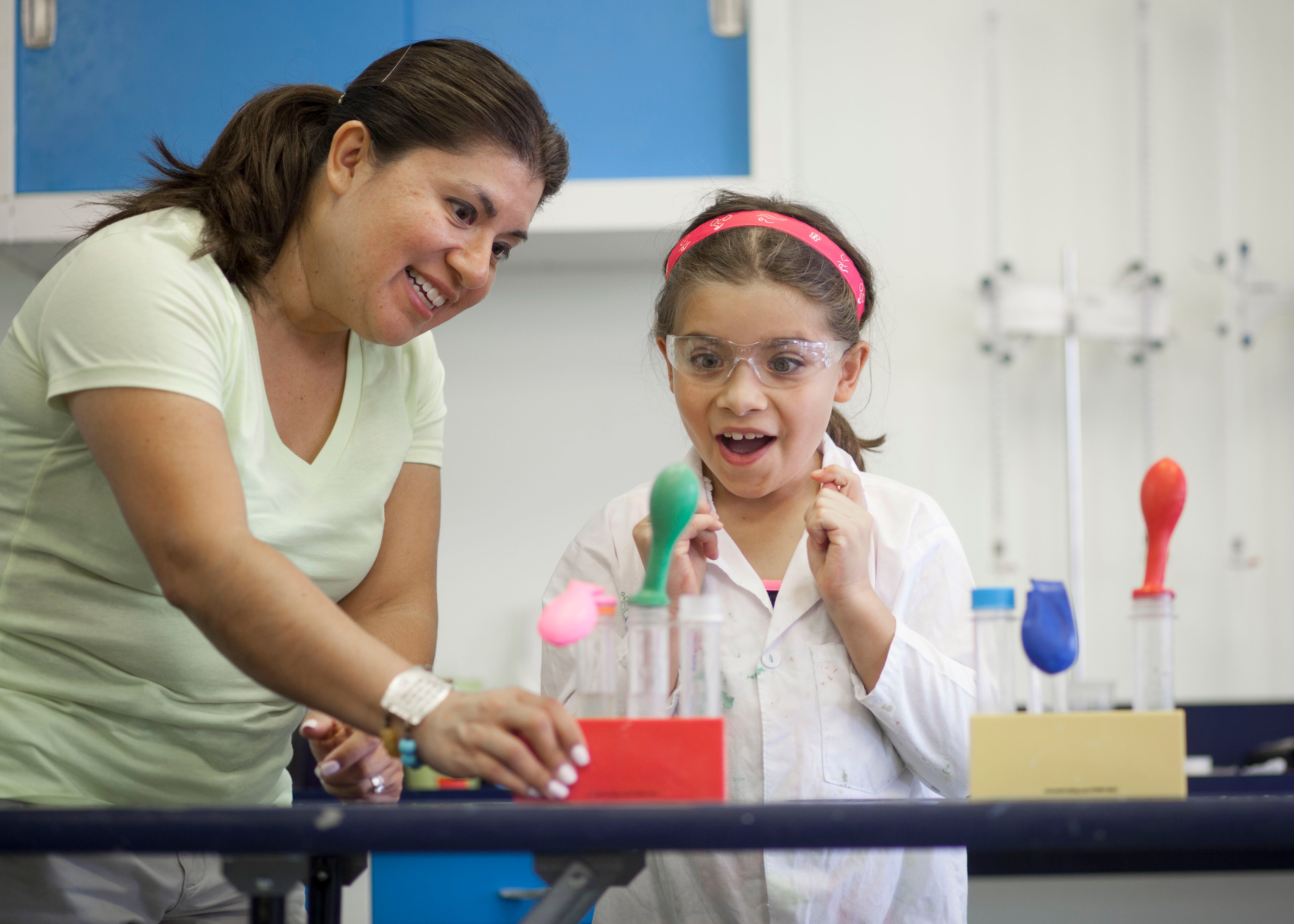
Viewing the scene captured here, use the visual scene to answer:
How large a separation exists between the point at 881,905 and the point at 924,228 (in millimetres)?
1883

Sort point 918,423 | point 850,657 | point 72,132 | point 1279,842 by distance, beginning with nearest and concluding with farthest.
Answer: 1. point 1279,842
2. point 850,657
3. point 72,132
4. point 918,423

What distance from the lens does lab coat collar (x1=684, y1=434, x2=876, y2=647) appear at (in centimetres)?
125

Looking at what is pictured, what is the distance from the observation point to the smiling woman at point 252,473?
0.87 metres

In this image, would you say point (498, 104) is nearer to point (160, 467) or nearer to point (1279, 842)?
point (160, 467)

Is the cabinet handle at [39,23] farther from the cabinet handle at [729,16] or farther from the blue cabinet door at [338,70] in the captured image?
the cabinet handle at [729,16]

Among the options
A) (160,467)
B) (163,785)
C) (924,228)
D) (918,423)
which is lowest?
(163,785)

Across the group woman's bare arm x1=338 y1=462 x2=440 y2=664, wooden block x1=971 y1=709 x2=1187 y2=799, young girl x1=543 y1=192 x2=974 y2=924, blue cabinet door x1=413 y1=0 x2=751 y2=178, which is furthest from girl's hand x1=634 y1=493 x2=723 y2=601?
blue cabinet door x1=413 y1=0 x2=751 y2=178

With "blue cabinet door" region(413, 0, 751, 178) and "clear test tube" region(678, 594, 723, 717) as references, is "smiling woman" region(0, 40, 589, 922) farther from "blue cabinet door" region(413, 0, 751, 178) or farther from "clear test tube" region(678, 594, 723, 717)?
"blue cabinet door" region(413, 0, 751, 178)

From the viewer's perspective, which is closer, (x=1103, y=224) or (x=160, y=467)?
(x=160, y=467)

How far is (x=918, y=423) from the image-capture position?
106 inches

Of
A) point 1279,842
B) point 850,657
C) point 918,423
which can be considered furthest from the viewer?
point 918,423

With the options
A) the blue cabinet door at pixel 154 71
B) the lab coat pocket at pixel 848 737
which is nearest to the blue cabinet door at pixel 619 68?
the blue cabinet door at pixel 154 71

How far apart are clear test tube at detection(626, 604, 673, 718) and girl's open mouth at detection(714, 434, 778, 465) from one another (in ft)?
1.42

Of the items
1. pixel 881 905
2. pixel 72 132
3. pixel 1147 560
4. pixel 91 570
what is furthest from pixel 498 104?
pixel 72 132
